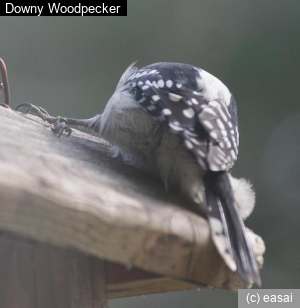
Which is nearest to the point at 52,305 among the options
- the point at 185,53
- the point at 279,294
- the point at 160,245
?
the point at 160,245

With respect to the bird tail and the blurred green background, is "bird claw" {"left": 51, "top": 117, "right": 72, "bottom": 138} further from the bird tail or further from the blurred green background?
the blurred green background

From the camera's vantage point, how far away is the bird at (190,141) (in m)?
1.15

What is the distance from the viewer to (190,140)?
4.06ft

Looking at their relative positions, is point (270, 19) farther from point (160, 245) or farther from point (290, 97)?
point (160, 245)

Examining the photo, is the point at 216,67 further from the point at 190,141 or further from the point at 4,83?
the point at 190,141

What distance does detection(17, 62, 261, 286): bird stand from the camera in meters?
1.15

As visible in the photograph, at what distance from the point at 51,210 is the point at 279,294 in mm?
944

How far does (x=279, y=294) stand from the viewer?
1620 millimetres

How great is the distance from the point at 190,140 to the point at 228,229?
19 centimetres
